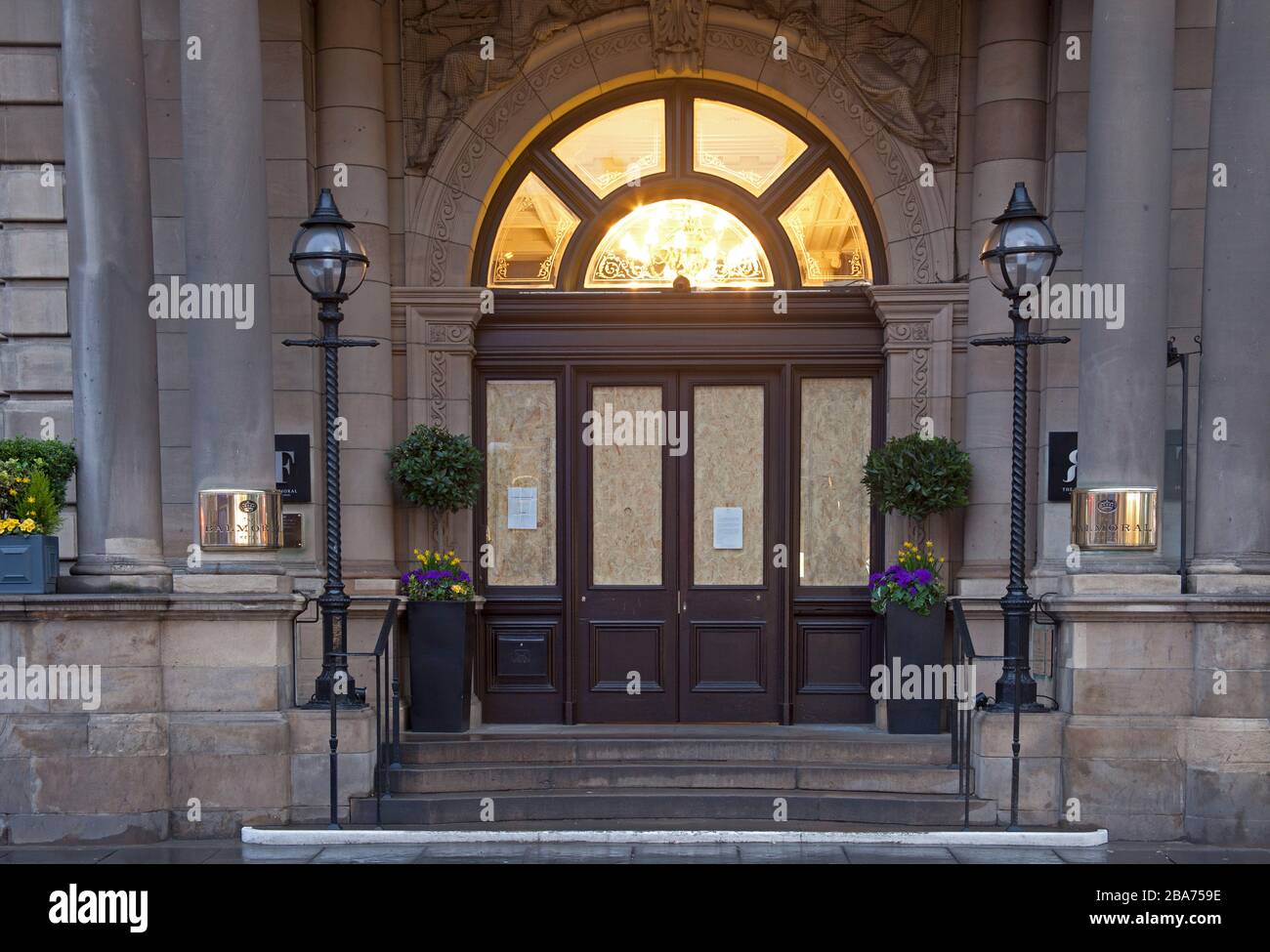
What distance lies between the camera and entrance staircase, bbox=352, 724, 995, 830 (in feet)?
33.8

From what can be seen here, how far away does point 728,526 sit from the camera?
1291 centimetres

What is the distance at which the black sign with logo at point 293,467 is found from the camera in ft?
39.3

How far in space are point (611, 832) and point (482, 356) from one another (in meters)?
4.92

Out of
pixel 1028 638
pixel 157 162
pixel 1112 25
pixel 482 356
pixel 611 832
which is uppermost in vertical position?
pixel 1112 25

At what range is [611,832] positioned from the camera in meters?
9.80

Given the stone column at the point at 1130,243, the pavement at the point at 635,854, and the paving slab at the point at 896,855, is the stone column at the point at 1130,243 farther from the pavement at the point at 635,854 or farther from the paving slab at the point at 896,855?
the paving slab at the point at 896,855

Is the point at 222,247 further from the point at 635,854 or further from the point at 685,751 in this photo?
the point at 635,854

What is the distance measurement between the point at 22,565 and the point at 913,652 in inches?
280

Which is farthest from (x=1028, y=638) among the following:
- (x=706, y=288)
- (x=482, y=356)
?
(x=482, y=356)

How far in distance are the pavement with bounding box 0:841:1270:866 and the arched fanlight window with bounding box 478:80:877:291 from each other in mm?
5471

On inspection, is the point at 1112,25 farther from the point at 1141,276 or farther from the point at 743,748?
the point at 743,748

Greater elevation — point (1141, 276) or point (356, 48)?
point (356, 48)
